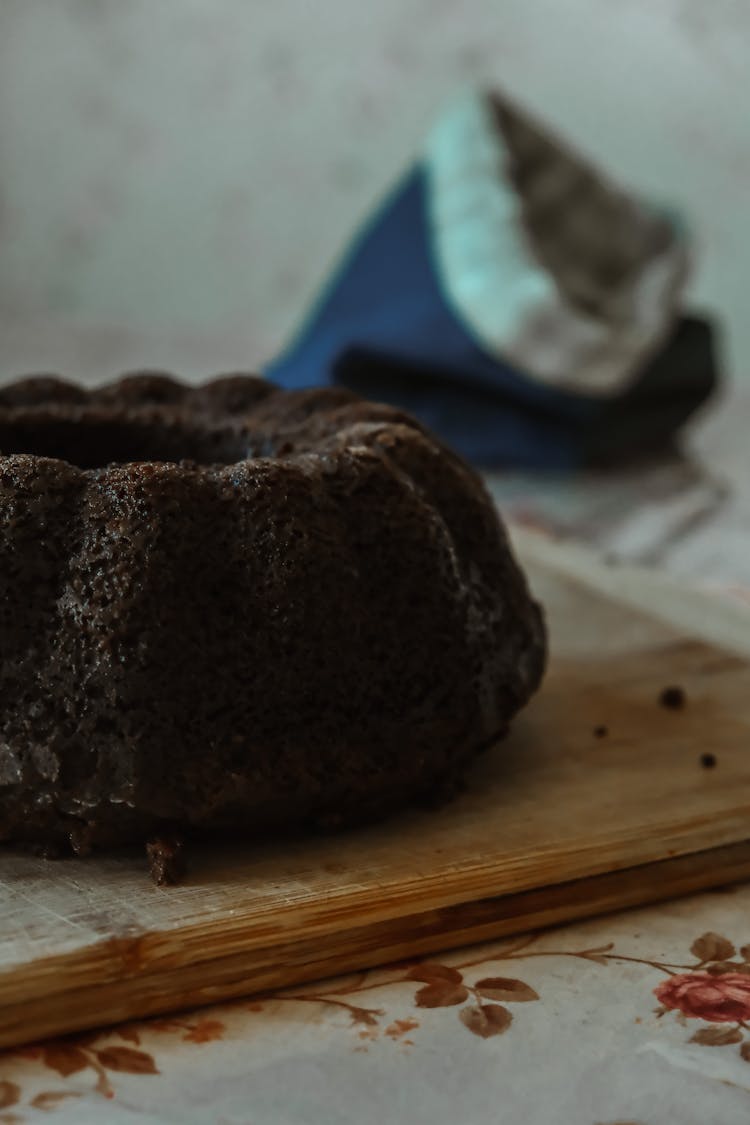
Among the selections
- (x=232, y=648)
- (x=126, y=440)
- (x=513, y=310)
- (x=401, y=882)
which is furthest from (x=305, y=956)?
(x=513, y=310)

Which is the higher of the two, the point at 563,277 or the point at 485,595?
the point at 563,277

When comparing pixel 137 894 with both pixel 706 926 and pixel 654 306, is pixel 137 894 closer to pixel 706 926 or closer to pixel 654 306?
pixel 706 926

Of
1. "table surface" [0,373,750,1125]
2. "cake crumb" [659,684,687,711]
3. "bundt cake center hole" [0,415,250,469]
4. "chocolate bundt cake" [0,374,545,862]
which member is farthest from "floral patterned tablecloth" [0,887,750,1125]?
"bundt cake center hole" [0,415,250,469]

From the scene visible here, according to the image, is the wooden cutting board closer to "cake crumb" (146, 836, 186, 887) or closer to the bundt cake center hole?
"cake crumb" (146, 836, 186, 887)

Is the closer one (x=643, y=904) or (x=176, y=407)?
(x=643, y=904)

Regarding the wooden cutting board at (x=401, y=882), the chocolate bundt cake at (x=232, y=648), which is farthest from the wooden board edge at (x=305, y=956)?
the chocolate bundt cake at (x=232, y=648)

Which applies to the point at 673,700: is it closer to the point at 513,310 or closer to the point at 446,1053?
the point at 446,1053

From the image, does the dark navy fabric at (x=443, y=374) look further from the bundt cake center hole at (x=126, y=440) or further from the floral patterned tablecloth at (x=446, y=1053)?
the floral patterned tablecloth at (x=446, y=1053)

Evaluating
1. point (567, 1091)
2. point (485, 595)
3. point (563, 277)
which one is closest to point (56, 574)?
point (485, 595)
